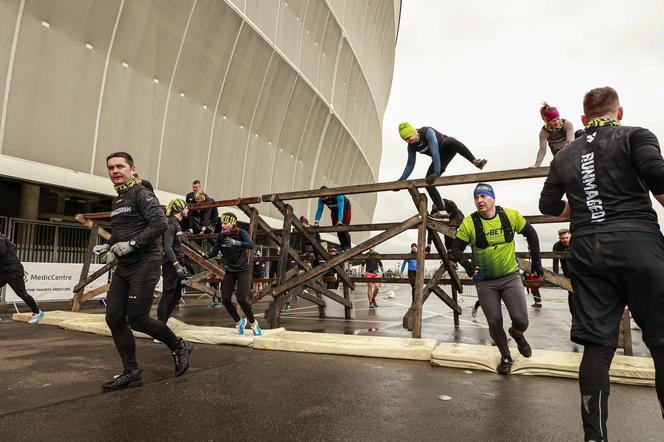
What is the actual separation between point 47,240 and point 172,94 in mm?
5485

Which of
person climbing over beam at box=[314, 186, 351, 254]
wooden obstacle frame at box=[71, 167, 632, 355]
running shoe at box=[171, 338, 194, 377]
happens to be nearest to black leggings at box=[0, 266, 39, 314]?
wooden obstacle frame at box=[71, 167, 632, 355]

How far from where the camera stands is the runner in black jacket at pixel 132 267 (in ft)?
11.7

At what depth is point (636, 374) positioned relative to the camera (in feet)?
12.0

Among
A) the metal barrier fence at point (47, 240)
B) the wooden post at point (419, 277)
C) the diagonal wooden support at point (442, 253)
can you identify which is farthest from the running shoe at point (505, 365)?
the metal barrier fence at point (47, 240)

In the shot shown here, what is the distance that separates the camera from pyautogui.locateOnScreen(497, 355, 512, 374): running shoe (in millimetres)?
4039

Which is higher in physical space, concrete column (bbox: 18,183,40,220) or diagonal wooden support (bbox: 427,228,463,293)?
concrete column (bbox: 18,183,40,220)

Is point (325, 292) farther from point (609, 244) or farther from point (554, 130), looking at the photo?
point (609, 244)

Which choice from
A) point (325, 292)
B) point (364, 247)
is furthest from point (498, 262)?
point (325, 292)

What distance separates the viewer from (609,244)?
2117mm

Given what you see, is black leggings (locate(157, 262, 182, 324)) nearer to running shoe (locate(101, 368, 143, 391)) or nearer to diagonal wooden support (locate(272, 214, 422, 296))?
diagonal wooden support (locate(272, 214, 422, 296))

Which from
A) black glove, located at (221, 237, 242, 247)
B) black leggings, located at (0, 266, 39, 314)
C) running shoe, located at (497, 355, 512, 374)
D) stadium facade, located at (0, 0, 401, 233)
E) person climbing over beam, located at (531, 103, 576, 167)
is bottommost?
running shoe, located at (497, 355, 512, 374)

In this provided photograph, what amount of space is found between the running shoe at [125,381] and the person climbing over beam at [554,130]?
5.46 m

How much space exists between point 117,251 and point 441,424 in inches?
110

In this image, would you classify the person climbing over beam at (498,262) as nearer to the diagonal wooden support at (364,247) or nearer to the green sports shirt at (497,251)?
the green sports shirt at (497,251)
